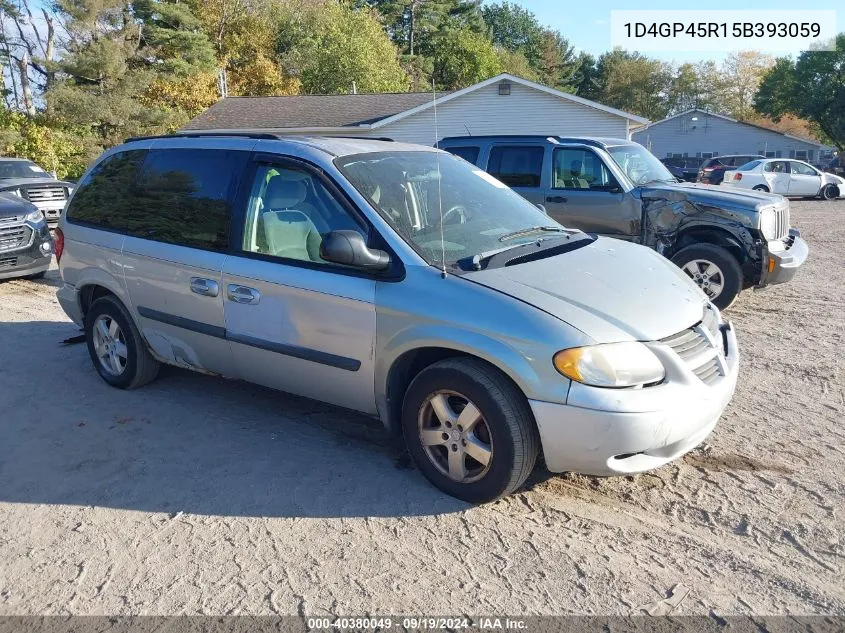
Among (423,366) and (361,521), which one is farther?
(423,366)

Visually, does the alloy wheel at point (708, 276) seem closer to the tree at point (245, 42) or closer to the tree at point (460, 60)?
the tree at point (245, 42)

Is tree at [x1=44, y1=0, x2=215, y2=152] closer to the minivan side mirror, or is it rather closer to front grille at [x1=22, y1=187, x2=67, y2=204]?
front grille at [x1=22, y1=187, x2=67, y2=204]

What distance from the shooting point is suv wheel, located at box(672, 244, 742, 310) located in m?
7.41

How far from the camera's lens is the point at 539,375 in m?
3.27

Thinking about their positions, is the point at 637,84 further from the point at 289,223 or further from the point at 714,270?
the point at 289,223

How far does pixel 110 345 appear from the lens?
541 centimetres

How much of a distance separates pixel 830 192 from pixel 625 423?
89.4ft

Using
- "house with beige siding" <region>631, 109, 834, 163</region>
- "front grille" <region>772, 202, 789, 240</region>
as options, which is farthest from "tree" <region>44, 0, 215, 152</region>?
"front grille" <region>772, 202, 789, 240</region>

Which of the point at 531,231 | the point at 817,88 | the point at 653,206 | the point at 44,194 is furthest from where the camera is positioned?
the point at 817,88

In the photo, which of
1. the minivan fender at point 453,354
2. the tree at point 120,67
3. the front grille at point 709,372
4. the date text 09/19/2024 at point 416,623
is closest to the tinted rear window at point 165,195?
the minivan fender at point 453,354

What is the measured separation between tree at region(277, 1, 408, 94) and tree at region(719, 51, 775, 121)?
1719 inches

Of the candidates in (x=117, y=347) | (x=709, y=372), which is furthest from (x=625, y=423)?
(x=117, y=347)

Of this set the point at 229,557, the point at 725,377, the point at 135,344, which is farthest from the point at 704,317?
the point at 135,344

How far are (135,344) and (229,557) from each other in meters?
2.46
